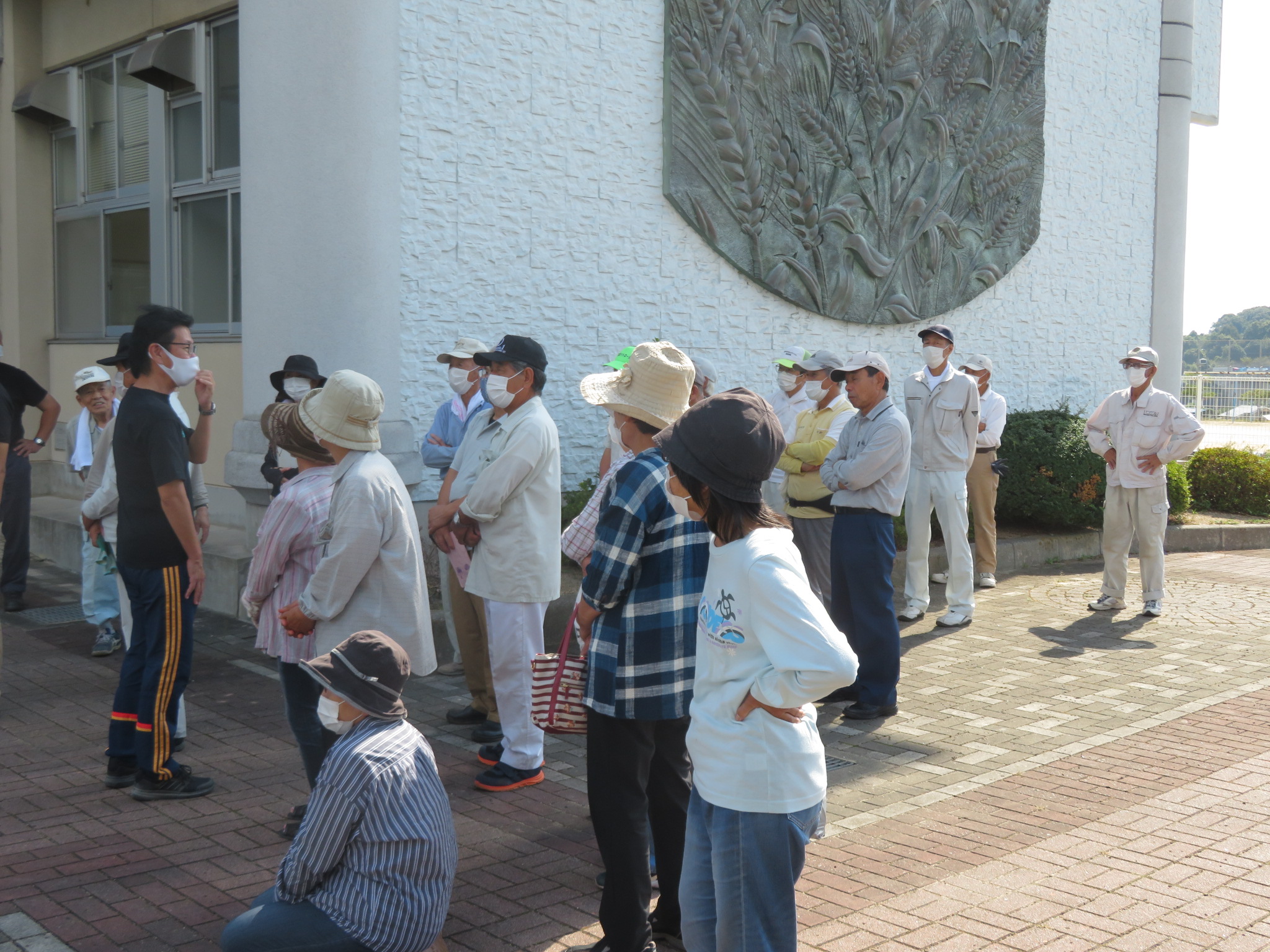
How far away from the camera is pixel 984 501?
449 inches

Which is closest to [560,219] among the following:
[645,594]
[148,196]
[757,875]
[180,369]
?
[148,196]

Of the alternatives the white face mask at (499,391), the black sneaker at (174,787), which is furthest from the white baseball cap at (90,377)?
the white face mask at (499,391)

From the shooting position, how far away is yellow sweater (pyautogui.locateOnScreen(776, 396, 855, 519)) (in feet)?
25.4

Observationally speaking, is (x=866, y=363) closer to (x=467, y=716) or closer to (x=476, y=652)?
(x=476, y=652)

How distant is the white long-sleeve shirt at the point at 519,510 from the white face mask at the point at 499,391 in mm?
72

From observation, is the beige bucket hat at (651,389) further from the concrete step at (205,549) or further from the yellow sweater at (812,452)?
the concrete step at (205,549)

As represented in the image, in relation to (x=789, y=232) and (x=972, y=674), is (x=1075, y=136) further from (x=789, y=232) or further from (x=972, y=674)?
(x=972, y=674)

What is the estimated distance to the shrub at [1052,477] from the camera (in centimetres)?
1317

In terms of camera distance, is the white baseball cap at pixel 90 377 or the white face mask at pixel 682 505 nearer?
the white face mask at pixel 682 505

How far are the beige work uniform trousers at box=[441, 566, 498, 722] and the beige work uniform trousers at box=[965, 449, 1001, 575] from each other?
6.24m

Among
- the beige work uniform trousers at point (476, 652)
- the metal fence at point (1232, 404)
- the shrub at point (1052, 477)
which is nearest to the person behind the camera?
the beige work uniform trousers at point (476, 652)

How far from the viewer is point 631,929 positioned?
12.5 feet

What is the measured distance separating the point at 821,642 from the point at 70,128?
524 inches

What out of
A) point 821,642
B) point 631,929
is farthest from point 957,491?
point 821,642
